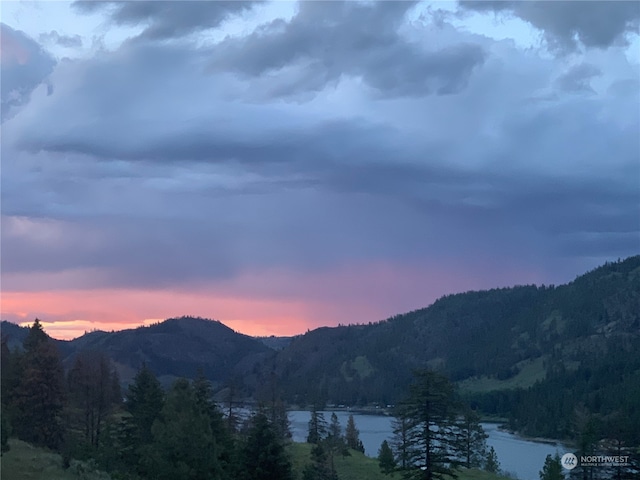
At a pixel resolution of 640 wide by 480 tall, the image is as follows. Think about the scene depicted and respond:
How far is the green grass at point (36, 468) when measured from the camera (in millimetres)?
34469

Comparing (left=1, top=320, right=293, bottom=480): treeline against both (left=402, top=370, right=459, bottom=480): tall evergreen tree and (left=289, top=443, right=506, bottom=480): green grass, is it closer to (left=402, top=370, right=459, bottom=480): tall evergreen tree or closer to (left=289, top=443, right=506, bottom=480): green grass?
(left=289, top=443, right=506, bottom=480): green grass

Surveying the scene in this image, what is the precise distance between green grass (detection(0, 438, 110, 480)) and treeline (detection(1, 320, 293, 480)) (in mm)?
929

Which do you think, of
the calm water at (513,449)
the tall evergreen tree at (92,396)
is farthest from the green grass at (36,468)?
the calm water at (513,449)

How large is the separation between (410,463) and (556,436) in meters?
132

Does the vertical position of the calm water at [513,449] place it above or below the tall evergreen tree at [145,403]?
below

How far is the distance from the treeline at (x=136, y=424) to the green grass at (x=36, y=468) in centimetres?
93

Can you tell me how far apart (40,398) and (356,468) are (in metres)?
44.2

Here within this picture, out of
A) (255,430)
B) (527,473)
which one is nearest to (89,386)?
(255,430)

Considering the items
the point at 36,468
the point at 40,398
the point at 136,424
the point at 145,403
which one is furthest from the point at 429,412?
the point at 40,398

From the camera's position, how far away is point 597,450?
67.4 m

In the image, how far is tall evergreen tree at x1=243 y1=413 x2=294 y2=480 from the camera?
148 feet

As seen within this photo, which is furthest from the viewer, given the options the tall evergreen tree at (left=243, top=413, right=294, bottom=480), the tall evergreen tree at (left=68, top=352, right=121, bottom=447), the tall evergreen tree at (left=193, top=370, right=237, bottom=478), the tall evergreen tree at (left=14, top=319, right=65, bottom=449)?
the tall evergreen tree at (left=68, top=352, right=121, bottom=447)

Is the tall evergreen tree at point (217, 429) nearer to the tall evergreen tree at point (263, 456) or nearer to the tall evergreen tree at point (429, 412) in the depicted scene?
the tall evergreen tree at point (263, 456)

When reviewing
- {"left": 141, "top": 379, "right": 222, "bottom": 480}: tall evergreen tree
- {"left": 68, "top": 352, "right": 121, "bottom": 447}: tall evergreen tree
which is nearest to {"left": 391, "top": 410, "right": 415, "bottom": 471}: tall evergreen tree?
{"left": 141, "top": 379, "right": 222, "bottom": 480}: tall evergreen tree
